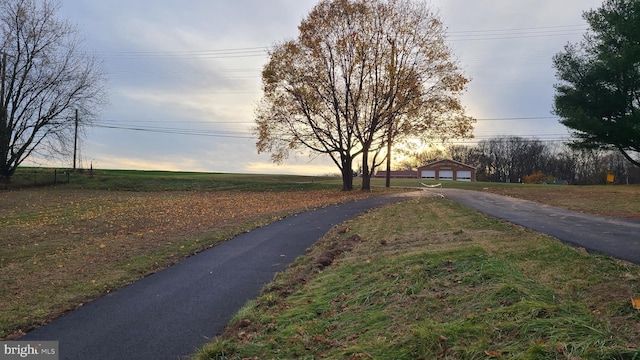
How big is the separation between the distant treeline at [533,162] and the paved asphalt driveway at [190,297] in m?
75.9

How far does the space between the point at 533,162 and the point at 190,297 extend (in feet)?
332

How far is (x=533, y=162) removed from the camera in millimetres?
95125

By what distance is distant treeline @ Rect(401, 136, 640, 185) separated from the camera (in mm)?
82312

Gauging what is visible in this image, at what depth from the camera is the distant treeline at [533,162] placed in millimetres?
82312

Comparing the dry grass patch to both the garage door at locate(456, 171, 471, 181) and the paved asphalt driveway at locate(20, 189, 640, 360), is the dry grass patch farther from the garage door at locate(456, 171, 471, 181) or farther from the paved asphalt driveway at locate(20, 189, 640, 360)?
the garage door at locate(456, 171, 471, 181)

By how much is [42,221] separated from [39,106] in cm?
2548

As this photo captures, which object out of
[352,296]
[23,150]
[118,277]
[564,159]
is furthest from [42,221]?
[564,159]

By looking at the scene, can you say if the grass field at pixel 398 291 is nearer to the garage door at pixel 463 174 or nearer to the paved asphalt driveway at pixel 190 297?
the paved asphalt driveway at pixel 190 297

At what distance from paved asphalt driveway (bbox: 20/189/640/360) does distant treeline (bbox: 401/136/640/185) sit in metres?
75.9

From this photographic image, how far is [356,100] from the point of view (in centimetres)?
2991

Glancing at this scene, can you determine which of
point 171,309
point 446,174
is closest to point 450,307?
point 171,309

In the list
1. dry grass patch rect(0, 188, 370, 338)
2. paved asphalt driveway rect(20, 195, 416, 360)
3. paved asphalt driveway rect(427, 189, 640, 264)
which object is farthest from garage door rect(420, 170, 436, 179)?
paved asphalt driveway rect(20, 195, 416, 360)

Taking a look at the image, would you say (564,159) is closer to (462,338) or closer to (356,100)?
(356,100)

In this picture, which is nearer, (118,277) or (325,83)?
(118,277)
